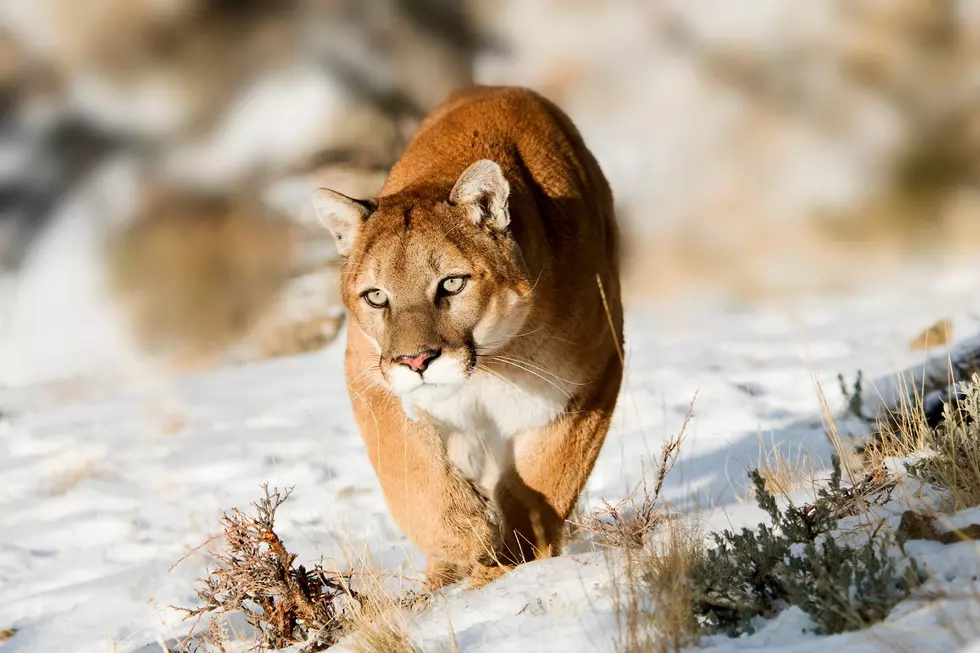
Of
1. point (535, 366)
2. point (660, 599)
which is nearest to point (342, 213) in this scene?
point (535, 366)

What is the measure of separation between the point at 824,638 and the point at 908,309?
9.42 m

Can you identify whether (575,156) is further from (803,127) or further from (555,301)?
(803,127)

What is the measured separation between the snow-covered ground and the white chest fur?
702mm

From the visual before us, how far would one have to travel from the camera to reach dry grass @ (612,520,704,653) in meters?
3.01

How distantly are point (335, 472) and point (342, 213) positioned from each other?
3551 millimetres

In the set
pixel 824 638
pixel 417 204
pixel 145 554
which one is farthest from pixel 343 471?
pixel 824 638

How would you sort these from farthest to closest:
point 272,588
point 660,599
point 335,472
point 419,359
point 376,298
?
1. point 335,472
2. point 376,298
3. point 272,588
4. point 419,359
5. point 660,599

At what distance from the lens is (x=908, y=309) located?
37.3ft

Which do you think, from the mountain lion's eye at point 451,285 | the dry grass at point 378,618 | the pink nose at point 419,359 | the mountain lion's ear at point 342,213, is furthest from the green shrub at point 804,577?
the mountain lion's ear at point 342,213

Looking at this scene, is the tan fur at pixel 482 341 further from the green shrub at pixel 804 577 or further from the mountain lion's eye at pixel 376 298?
the green shrub at pixel 804 577

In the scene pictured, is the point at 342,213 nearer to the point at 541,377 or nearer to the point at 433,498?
the point at 541,377

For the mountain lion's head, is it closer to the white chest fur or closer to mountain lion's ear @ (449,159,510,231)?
mountain lion's ear @ (449,159,510,231)

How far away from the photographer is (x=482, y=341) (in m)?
4.49

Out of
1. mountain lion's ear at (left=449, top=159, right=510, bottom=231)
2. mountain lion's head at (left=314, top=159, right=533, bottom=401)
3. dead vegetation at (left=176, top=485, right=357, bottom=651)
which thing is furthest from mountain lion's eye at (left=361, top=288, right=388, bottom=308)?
dead vegetation at (left=176, top=485, right=357, bottom=651)
